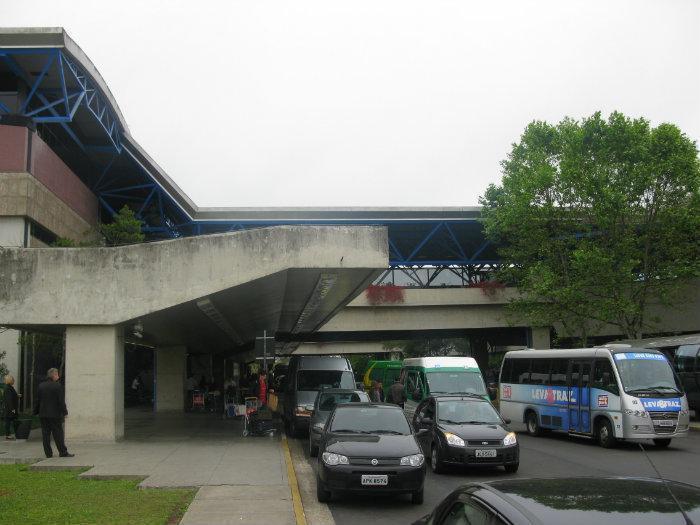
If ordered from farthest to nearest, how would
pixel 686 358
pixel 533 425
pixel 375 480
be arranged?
pixel 686 358 → pixel 533 425 → pixel 375 480

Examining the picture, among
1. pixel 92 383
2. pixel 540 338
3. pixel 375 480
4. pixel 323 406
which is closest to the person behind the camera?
pixel 375 480

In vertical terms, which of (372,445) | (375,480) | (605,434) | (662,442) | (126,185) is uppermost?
(126,185)

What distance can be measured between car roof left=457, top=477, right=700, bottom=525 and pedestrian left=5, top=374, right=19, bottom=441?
55.4 ft

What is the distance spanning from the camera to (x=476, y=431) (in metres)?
13.8

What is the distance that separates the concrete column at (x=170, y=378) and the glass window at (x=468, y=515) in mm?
30057

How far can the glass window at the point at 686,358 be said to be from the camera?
25656mm

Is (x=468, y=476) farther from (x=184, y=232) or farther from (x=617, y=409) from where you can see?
(x=184, y=232)

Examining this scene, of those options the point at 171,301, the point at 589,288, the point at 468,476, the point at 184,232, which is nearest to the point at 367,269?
the point at 171,301

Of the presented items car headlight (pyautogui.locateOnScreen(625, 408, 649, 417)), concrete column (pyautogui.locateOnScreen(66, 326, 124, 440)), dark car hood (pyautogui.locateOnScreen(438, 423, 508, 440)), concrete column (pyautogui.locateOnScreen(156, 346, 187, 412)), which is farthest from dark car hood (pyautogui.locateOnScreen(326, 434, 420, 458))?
concrete column (pyautogui.locateOnScreen(156, 346, 187, 412))

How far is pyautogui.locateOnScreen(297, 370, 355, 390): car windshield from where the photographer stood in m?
22.1

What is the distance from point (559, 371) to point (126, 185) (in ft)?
97.4

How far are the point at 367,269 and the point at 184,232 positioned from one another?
112 ft

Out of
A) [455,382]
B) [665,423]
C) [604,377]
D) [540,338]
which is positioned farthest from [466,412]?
[540,338]

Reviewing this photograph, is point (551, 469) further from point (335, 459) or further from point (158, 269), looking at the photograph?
point (158, 269)
